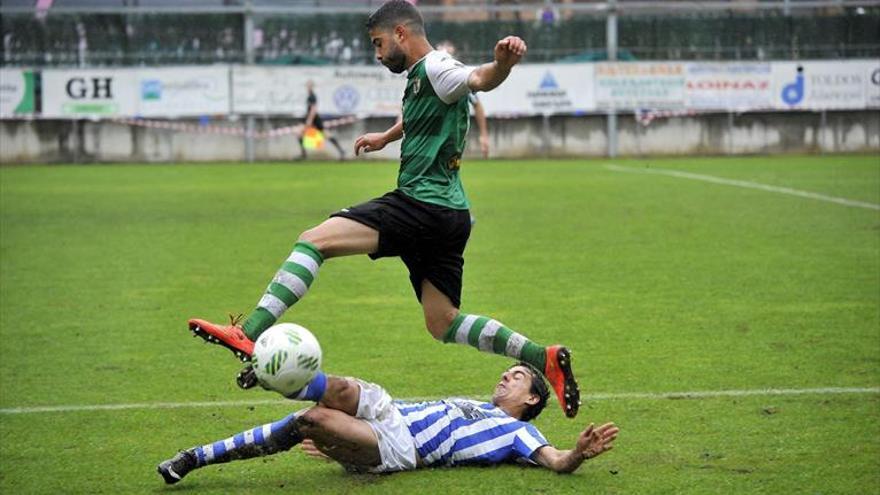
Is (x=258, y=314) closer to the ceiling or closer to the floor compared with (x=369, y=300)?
closer to the ceiling

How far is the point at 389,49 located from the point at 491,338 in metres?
1.54

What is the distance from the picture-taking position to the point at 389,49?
714 centimetres

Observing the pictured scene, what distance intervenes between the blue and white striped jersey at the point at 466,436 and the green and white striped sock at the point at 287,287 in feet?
2.35

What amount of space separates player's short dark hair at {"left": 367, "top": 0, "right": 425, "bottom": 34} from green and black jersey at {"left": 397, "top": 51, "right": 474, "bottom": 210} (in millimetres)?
175

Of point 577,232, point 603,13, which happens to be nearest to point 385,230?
point 577,232

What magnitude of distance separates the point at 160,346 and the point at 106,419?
2428 millimetres

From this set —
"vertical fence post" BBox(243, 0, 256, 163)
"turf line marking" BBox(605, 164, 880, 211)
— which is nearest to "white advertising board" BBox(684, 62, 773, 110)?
"turf line marking" BBox(605, 164, 880, 211)

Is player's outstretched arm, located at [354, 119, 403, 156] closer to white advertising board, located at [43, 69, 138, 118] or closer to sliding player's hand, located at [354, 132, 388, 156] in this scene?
sliding player's hand, located at [354, 132, 388, 156]

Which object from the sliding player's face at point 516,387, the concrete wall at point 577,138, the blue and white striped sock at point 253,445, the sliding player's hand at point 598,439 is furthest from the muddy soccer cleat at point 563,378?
the concrete wall at point 577,138

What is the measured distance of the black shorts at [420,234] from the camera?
6.98 m

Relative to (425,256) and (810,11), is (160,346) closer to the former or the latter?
(425,256)

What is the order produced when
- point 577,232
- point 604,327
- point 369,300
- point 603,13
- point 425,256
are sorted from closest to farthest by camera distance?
point 425,256 → point 604,327 → point 369,300 → point 577,232 → point 603,13

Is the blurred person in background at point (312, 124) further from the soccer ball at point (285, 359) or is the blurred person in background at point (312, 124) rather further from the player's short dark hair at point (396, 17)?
the soccer ball at point (285, 359)

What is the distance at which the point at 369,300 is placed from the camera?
1267cm
